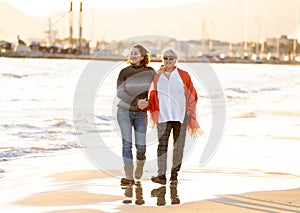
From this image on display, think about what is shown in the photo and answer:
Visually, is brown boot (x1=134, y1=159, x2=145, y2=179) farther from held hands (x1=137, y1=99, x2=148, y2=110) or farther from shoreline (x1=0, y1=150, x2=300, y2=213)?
held hands (x1=137, y1=99, x2=148, y2=110)

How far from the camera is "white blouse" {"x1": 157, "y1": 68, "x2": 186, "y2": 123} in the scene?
8180 mm

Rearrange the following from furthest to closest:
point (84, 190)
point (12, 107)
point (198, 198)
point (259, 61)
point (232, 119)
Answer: point (259, 61), point (12, 107), point (232, 119), point (84, 190), point (198, 198)

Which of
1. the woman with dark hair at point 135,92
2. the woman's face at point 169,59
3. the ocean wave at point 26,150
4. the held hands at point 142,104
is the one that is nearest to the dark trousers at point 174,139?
the woman with dark hair at point 135,92

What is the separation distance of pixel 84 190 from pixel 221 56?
558 feet

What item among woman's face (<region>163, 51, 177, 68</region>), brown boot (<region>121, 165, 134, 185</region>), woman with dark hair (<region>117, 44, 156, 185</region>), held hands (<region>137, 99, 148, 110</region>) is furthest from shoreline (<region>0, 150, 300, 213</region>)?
woman's face (<region>163, 51, 177, 68</region>)

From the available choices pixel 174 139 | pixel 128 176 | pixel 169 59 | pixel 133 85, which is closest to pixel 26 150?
pixel 128 176

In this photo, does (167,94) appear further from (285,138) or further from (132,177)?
(285,138)

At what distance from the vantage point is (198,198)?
763 centimetres

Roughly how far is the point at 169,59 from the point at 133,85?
51cm

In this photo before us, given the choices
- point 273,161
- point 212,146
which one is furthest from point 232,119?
point 273,161

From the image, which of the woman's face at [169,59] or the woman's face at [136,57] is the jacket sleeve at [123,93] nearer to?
the woman's face at [136,57]

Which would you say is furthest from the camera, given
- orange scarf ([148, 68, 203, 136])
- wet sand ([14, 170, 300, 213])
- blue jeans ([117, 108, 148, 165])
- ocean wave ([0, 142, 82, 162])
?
ocean wave ([0, 142, 82, 162])

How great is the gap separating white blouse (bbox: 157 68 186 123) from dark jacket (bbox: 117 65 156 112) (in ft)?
0.51

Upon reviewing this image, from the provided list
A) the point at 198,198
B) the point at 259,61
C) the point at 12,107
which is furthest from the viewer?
the point at 259,61
